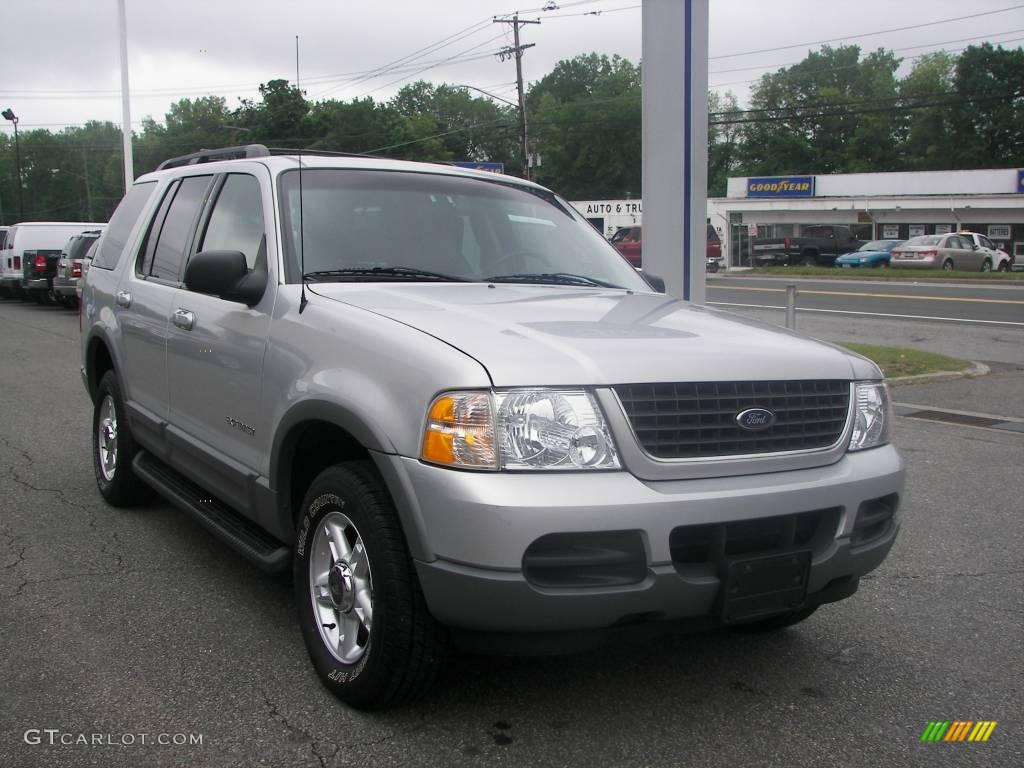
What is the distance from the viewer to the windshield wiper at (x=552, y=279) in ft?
14.1

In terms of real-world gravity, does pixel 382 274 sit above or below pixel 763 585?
above

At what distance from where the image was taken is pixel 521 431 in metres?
2.89

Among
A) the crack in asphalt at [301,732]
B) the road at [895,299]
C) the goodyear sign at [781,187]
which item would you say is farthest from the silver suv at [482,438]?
the goodyear sign at [781,187]

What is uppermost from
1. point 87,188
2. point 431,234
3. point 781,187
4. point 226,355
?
point 87,188

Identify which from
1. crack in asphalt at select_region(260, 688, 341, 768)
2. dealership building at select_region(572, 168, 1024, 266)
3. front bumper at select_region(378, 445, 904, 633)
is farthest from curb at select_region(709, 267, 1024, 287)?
crack in asphalt at select_region(260, 688, 341, 768)

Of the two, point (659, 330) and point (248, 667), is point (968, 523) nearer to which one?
point (659, 330)

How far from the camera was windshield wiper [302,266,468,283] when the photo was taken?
394 centimetres

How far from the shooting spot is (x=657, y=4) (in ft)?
23.9

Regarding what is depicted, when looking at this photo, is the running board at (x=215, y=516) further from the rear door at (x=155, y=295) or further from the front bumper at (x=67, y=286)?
the front bumper at (x=67, y=286)

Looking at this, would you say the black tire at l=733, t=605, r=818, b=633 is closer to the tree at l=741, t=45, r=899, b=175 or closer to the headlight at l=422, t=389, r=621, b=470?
the headlight at l=422, t=389, r=621, b=470

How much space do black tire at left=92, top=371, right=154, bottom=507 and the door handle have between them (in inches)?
42.9

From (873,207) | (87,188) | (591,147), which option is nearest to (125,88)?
(873,207)

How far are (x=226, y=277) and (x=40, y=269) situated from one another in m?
22.4

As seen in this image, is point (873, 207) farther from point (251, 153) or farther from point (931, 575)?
point (251, 153)
